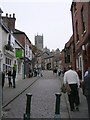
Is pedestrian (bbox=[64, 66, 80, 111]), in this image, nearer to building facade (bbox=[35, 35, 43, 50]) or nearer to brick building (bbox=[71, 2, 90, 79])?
brick building (bbox=[71, 2, 90, 79])

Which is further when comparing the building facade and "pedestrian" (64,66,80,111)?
the building facade

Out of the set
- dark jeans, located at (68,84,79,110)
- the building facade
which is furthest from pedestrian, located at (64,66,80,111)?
the building facade

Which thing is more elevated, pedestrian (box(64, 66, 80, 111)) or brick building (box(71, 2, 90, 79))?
brick building (box(71, 2, 90, 79))

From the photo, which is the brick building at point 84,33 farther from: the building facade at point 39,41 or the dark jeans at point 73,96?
the building facade at point 39,41

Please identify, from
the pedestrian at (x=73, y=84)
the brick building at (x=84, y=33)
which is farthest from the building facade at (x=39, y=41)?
A: the pedestrian at (x=73, y=84)

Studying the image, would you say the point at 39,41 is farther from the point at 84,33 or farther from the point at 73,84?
the point at 73,84

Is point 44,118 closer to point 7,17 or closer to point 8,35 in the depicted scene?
point 8,35

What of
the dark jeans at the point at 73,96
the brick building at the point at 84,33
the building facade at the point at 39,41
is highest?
the building facade at the point at 39,41

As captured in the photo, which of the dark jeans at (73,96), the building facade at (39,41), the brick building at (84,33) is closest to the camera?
the dark jeans at (73,96)

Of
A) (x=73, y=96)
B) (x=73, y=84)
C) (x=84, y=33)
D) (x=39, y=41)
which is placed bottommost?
(x=73, y=96)

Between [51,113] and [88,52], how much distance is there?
23.3ft

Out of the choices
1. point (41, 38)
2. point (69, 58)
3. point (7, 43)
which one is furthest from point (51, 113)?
point (41, 38)

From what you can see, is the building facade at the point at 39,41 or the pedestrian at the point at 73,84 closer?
the pedestrian at the point at 73,84

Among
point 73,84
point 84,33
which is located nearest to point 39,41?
point 84,33
